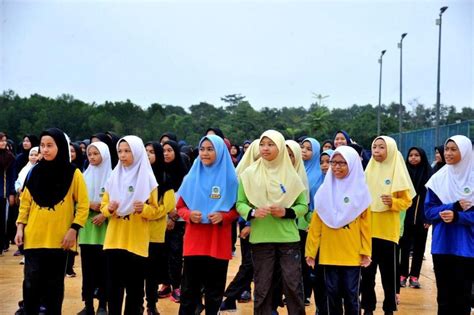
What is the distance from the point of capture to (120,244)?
5.38 m

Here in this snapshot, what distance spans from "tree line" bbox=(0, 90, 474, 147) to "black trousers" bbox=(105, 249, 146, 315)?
25406 millimetres

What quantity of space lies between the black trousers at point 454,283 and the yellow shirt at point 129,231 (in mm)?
2689

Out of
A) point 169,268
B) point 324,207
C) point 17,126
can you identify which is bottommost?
point 169,268

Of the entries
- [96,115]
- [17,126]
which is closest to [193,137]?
[96,115]

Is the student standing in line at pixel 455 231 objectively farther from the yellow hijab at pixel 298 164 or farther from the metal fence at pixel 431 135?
the metal fence at pixel 431 135

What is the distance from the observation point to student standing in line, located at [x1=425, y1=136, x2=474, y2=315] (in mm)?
5305

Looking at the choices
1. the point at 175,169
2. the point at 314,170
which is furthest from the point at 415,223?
the point at 175,169

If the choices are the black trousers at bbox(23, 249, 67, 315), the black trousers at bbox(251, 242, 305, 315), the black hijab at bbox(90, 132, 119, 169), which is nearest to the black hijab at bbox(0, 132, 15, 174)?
the black hijab at bbox(90, 132, 119, 169)

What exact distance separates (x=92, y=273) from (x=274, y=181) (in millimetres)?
2212

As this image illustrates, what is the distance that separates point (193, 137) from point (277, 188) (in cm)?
3151

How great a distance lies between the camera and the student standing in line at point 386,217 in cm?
607

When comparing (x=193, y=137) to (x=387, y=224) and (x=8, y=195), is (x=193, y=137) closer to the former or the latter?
(x=8, y=195)

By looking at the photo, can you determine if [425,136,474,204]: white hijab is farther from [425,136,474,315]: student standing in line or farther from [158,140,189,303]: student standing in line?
[158,140,189,303]: student standing in line

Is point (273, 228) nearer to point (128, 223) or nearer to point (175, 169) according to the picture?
point (128, 223)
